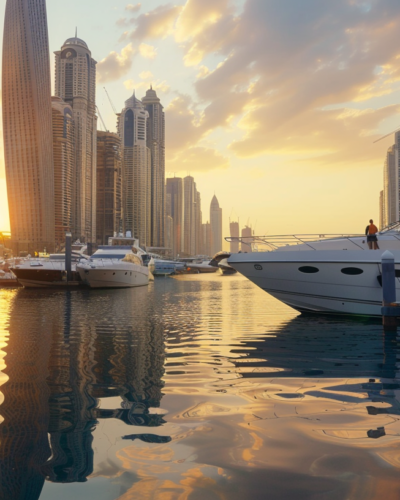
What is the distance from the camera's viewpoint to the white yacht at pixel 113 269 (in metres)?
35.8

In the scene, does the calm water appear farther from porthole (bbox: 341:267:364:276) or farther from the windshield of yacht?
the windshield of yacht

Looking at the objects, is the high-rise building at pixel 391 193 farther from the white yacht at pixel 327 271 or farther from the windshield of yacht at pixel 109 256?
the white yacht at pixel 327 271

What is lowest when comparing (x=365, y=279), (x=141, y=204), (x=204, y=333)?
(x=204, y=333)

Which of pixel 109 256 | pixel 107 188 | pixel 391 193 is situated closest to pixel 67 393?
pixel 109 256

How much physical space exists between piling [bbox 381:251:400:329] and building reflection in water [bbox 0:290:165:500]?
6.61 meters

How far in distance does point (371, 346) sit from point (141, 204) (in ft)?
620

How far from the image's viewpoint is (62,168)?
5906 inches

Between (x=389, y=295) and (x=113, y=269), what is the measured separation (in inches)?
1045

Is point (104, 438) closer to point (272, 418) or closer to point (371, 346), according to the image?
point (272, 418)

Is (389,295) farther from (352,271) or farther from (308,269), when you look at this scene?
(308,269)

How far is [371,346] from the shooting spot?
10891mm

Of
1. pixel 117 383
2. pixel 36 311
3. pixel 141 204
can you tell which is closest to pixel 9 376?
pixel 117 383

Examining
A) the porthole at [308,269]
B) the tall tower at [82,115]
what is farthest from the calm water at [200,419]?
the tall tower at [82,115]

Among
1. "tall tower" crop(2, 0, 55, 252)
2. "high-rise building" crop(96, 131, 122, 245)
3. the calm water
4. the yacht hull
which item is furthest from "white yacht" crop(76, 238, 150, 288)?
"high-rise building" crop(96, 131, 122, 245)
